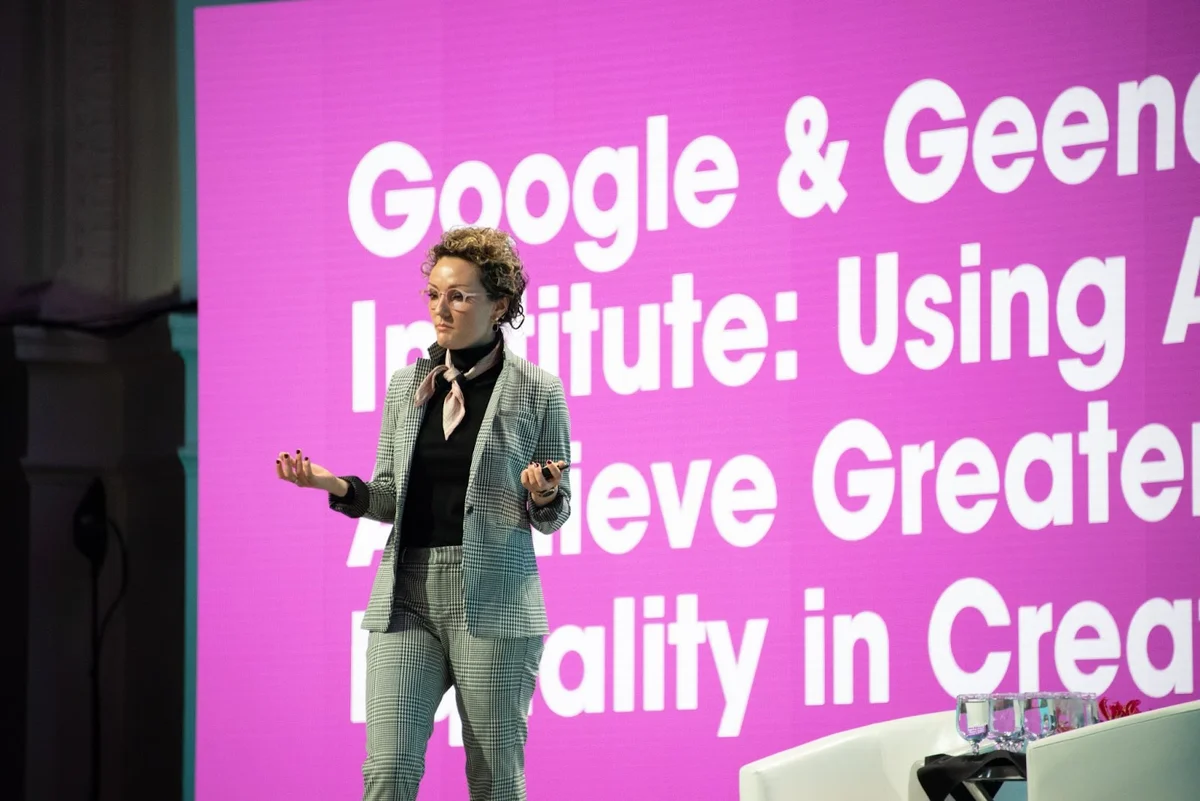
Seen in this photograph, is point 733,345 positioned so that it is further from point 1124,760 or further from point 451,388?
point 1124,760

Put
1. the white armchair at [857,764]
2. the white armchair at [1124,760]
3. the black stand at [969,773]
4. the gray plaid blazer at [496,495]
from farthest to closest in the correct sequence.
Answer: the gray plaid blazer at [496,495]
the white armchair at [857,764]
the black stand at [969,773]
the white armchair at [1124,760]

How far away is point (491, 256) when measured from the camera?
9.65 ft

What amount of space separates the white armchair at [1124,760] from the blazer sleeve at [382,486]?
1.25m

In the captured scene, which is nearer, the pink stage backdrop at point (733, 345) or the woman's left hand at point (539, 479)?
the woman's left hand at point (539, 479)

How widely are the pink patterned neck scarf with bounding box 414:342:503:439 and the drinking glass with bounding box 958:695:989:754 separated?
103cm

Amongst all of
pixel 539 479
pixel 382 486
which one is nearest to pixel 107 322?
pixel 382 486

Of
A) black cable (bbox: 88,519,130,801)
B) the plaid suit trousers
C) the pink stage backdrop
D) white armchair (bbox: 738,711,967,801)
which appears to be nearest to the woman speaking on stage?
the plaid suit trousers

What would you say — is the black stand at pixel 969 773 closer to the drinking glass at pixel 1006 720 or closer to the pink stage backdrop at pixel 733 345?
the drinking glass at pixel 1006 720

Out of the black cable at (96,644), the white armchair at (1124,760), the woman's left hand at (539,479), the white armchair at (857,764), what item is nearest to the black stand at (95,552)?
the black cable at (96,644)

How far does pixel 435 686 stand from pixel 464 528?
1.00ft

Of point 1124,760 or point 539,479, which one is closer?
point 1124,760

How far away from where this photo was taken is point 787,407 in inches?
165

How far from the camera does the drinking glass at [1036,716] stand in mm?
2602

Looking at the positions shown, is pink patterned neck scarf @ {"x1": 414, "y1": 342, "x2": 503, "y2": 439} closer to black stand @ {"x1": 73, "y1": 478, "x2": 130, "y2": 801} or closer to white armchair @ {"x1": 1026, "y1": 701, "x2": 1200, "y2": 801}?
white armchair @ {"x1": 1026, "y1": 701, "x2": 1200, "y2": 801}
